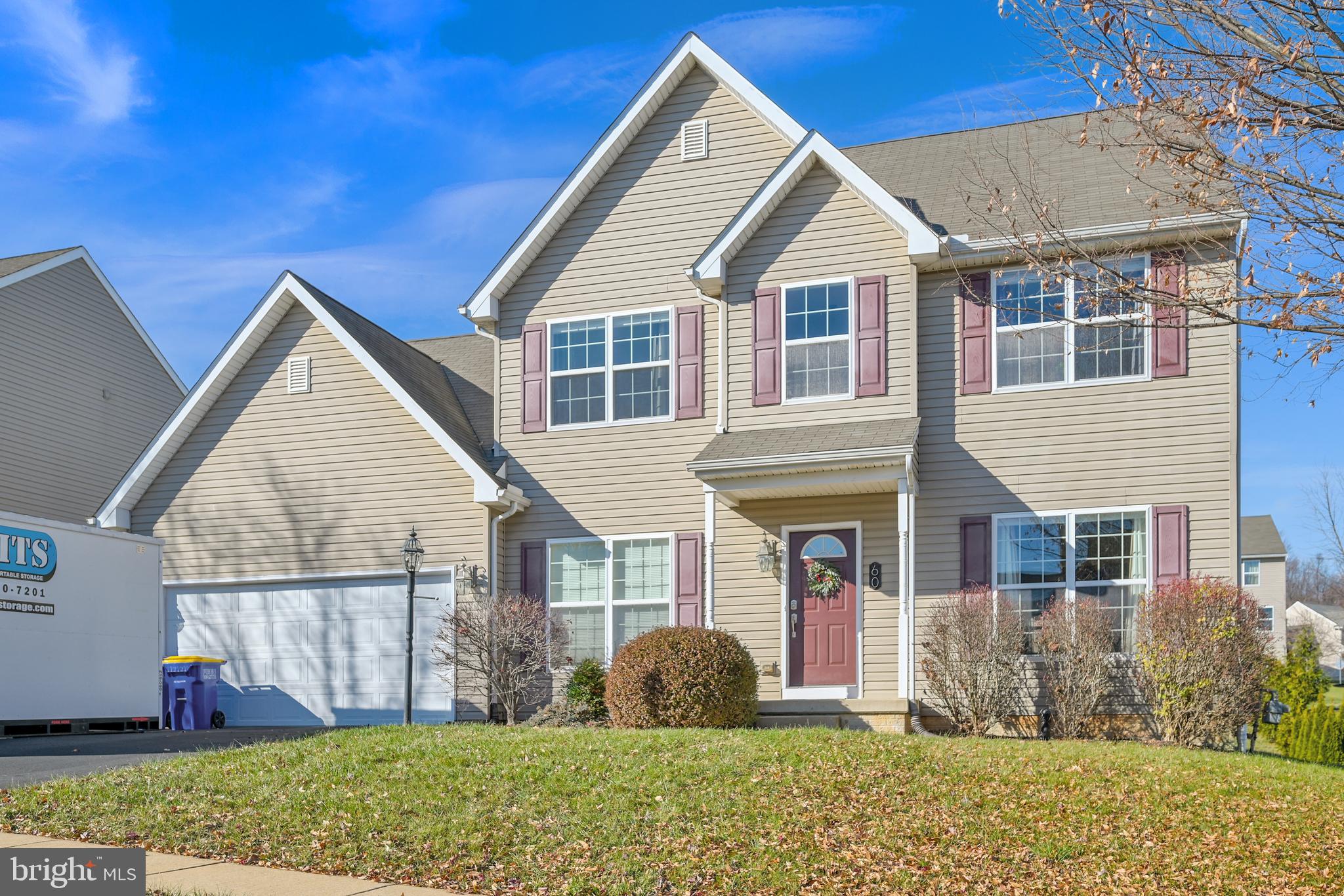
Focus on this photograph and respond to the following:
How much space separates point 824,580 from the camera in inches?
586

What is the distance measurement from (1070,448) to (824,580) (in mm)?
3295

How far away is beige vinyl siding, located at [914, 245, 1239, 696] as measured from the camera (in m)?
13.6

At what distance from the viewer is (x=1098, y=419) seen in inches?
555

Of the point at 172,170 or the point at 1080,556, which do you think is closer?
the point at 1080,556

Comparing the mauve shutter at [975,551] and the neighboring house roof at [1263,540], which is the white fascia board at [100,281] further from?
the neighboring house roof at [1263,540]

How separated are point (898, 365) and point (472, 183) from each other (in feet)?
19.0

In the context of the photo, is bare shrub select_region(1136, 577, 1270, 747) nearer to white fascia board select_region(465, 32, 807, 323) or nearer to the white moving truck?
white fascia board select_region(465, 32, 807, 323)

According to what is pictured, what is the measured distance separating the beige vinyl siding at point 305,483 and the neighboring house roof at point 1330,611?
198 ft

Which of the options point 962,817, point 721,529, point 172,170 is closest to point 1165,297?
point 962,817

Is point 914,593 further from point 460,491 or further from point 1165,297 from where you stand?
point 1165,297

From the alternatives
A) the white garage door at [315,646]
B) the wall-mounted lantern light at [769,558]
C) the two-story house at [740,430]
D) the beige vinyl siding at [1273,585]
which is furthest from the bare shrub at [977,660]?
the beige vinyl siding at [1273,585]

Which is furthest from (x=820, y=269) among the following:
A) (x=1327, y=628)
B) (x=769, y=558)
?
(x=1327, y=628)

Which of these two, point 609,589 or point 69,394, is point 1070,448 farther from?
point 69,394

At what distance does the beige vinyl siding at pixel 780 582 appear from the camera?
47.6ft
